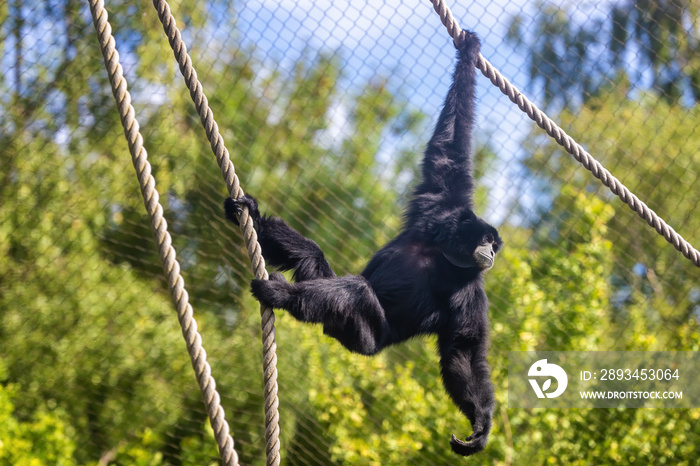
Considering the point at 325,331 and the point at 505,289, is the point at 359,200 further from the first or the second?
the point at 325,331

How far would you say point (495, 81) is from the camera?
8.20 feet

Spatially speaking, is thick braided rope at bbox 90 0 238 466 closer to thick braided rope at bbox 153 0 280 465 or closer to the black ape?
thick braided rope at bbox 153 0 280 465

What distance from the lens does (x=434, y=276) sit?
9.50 feet

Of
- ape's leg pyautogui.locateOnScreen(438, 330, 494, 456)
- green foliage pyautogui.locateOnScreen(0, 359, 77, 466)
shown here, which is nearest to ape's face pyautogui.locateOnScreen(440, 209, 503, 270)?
ape's leg pyautogui.locateOnScreen(438, 330, 494, 456)

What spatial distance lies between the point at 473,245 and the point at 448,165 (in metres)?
0.49

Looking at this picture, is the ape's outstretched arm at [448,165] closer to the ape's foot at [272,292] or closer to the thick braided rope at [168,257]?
the ape's foot at [272,292]

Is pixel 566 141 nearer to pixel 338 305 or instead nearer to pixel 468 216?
pixel 468 216

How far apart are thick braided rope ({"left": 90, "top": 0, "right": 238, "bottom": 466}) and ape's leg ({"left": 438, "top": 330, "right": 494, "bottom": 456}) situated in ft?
4.45

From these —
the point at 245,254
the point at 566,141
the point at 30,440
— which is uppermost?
the point at 566,141

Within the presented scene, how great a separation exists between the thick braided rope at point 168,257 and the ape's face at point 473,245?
4.89 feet
